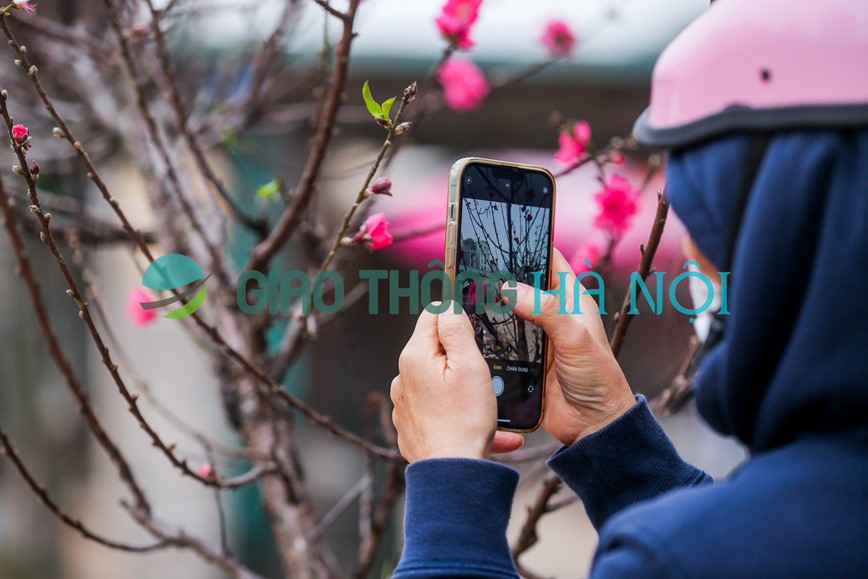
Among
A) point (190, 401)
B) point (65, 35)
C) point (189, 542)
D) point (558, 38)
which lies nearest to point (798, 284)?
point (189, 542)

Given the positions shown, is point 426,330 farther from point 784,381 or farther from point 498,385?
point 784,381

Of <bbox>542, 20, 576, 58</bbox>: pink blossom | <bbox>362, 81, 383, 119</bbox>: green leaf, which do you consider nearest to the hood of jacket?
<bbox>362, 81, 383, 119</bbox>: green leaf

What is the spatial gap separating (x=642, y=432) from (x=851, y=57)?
0.53 m

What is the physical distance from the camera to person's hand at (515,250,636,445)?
3.61 ft

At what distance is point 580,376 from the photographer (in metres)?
1.12

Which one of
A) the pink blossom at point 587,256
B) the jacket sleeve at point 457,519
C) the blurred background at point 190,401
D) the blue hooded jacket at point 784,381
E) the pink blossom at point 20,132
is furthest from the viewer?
the blurred background at point 190,401

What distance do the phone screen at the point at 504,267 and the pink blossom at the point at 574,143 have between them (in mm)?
479

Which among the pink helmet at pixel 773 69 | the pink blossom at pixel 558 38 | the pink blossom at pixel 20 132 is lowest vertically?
the pink helmet at pixel 773 69

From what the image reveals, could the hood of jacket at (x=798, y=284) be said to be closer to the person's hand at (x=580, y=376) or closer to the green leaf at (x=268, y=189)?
the person's hand at (x=580, y=376)

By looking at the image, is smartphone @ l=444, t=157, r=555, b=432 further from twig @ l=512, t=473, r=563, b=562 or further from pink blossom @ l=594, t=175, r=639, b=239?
pink blossom @ l=594, t=175, r=639, b=239

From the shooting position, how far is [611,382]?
3.66 ft

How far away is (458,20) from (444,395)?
98cm

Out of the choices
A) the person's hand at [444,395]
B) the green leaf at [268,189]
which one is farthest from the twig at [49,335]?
the person's hand at [444,395]

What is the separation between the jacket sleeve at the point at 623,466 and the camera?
1.06 meters
